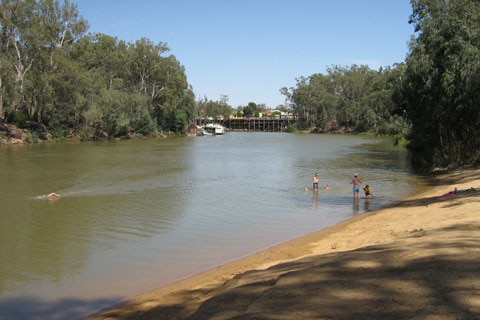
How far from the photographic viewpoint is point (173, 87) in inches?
3807

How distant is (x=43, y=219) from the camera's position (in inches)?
643

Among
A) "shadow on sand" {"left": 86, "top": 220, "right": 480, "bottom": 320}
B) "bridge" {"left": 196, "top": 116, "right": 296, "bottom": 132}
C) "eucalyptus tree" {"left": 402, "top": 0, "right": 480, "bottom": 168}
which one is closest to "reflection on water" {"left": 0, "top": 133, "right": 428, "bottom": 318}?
"shadow on sand" {"left": 86, "top": 220, "right": 480, "bottom": 320}

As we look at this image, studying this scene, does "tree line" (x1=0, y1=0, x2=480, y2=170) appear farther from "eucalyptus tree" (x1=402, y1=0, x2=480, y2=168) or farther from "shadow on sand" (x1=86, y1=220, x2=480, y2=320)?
"shadow on sand" (x1=86, y1=220, x2=480, y2=320)

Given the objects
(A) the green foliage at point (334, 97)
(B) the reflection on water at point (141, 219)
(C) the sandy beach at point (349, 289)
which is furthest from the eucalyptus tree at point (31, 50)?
(A) the green foliage at point (334, 97)

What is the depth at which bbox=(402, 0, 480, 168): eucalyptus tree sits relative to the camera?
2312cm

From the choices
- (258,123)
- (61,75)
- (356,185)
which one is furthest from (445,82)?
(258,123)

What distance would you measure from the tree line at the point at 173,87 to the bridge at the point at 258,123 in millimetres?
10102

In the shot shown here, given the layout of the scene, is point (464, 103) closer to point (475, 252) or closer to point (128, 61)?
point (475, 252)

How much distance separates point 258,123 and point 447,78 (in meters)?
144

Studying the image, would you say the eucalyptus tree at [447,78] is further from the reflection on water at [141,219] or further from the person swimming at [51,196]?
the person swimming at [51,196]

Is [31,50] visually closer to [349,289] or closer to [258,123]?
[349,289]

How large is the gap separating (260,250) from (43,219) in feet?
29.2

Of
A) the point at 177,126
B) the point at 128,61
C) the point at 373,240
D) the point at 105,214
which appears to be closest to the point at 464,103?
the point at 373,240

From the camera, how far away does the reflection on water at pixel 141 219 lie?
33.8ft
